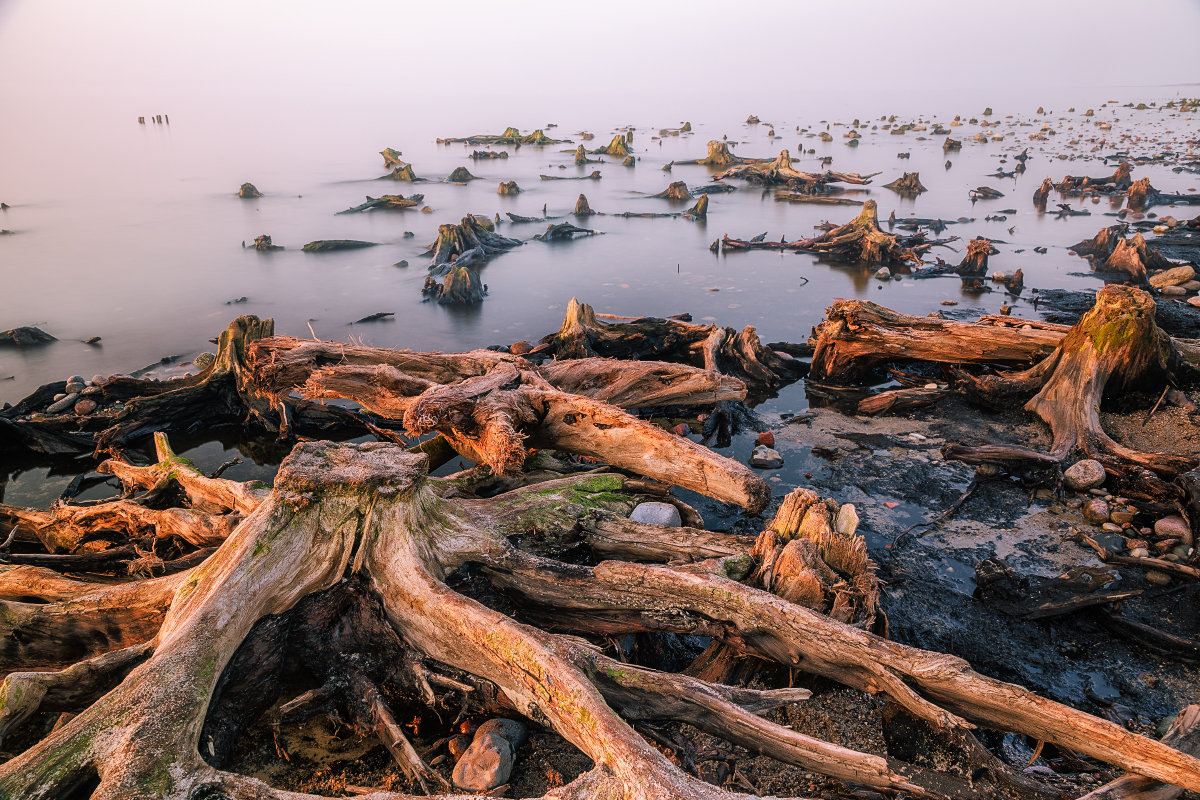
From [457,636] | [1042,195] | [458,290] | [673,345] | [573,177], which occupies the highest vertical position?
[573,177]

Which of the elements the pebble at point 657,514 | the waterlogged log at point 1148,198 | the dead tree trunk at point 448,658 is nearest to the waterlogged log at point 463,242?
the pebble at point 657,514

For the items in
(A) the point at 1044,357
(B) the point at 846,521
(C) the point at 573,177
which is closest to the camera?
(B) the point at 846,521

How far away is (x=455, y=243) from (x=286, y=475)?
12.1m

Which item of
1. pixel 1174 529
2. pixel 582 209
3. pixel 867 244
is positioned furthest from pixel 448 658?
pixel 582 209

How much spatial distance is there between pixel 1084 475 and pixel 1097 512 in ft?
1.65

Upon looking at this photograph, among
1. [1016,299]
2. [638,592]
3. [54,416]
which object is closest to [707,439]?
[638,592]

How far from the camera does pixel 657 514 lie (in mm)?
5066

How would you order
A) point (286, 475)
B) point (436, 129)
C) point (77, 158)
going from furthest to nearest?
1. point (436, 129)
2. point (77, 158)
3. point (286, 475)

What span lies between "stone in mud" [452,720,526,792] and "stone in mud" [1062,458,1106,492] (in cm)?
529

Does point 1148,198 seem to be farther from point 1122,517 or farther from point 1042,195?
point 1122,517

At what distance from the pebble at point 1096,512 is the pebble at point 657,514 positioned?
346 centimetres

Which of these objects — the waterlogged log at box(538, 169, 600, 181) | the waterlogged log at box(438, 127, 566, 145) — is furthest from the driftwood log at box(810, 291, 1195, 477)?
the waterlogged log at box(438, 127, 566, 145)

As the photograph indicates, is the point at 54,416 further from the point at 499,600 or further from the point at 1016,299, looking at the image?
the point at 1016,299

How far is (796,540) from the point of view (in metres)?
4.05
